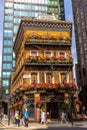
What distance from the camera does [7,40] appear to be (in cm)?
10419

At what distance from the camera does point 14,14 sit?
352ft

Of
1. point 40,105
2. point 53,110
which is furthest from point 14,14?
point 40,105

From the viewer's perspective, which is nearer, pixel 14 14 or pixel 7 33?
pixel 7 33

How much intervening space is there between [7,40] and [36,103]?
7295 centimetres

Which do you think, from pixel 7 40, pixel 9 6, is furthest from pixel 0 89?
pixel 9 6

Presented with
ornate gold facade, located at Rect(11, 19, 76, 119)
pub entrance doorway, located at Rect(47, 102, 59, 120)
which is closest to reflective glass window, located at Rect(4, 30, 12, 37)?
ornate gold facade, located at Rect(11, 19, 76, 119)

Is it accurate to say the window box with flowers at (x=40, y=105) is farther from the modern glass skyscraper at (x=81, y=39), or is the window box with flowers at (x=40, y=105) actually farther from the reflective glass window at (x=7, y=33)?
the reflective glass window at (x=7, y=33)

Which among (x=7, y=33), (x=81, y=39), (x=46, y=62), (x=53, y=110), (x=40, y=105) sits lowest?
(x=53, y=110)

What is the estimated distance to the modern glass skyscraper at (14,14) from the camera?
336ft

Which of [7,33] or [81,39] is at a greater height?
[7,33]

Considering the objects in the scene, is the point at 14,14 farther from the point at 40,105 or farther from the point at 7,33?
the point at 40,105

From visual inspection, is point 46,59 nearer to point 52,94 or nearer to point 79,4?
point 52,94

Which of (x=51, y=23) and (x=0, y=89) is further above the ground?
(x=51, y=23)

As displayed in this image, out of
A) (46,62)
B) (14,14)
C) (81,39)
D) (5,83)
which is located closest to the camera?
(46,62)
